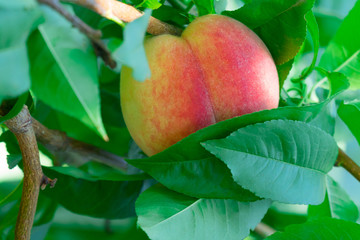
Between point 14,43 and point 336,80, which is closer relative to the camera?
point 14,43

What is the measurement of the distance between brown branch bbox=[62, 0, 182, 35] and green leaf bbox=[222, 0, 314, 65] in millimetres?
55

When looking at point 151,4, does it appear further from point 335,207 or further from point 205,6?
point 335,207

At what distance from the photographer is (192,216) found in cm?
34

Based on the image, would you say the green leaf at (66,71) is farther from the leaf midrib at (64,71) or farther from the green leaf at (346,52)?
the green leaf at (346,52)

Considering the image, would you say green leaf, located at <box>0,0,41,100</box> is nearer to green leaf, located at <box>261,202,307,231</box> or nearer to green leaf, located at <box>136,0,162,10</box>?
green leaf, located at <box>136,0,162,10</box>

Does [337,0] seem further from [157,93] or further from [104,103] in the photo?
[157,93]

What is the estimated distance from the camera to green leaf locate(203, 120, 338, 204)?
31cm

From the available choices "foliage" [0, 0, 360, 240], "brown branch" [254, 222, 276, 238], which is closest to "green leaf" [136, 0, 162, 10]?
"foliage" [0, 0, 360, 240]

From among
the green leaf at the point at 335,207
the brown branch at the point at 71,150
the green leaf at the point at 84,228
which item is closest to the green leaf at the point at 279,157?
the green leaf at the point at 335,207

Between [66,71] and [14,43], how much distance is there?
0.09 feet

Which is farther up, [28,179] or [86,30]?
[86,30]

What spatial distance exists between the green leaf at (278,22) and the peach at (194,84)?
0.09ft

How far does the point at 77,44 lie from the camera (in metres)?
0.21

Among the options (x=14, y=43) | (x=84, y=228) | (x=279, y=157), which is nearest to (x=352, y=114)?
(x=279, y=157)
